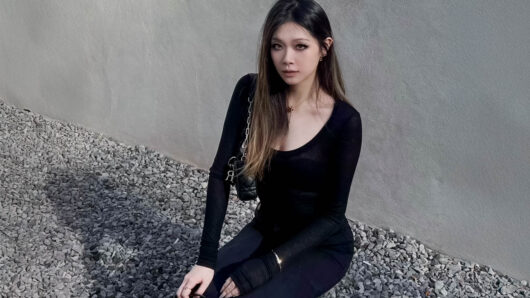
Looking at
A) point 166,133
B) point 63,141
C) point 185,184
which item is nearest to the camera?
point 185,184

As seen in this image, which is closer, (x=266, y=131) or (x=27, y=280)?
Answer: (x=266, y=131)

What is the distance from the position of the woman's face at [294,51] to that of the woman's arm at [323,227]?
24 cm

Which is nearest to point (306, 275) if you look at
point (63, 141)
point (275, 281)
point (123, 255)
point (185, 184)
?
point (275, 281)

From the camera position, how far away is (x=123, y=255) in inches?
144

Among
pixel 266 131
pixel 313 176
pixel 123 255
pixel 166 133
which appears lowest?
pixel 123 255

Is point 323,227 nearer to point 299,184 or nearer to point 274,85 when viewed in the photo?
point 299,184

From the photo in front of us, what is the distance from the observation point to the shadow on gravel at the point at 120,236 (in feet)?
11.2

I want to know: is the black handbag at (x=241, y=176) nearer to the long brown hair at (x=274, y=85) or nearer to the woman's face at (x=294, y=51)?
the long brown hair at (x=274, y=85)

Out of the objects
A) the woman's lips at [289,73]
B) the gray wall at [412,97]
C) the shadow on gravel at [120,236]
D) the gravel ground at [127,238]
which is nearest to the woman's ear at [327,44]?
the woman's lips at [289,73]

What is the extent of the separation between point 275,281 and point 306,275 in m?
0.13

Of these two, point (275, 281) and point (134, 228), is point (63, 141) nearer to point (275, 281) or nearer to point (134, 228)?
point (134, 228)

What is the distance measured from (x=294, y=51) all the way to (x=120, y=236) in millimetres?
2102

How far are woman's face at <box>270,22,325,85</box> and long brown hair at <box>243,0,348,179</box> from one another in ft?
0.07

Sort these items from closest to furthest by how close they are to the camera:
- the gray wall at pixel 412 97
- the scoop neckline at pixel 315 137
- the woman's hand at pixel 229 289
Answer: the woman's hand at pixel 229 289 < the scoop neckline at pixel 315 137 < the gray wall at pixel 412 97
